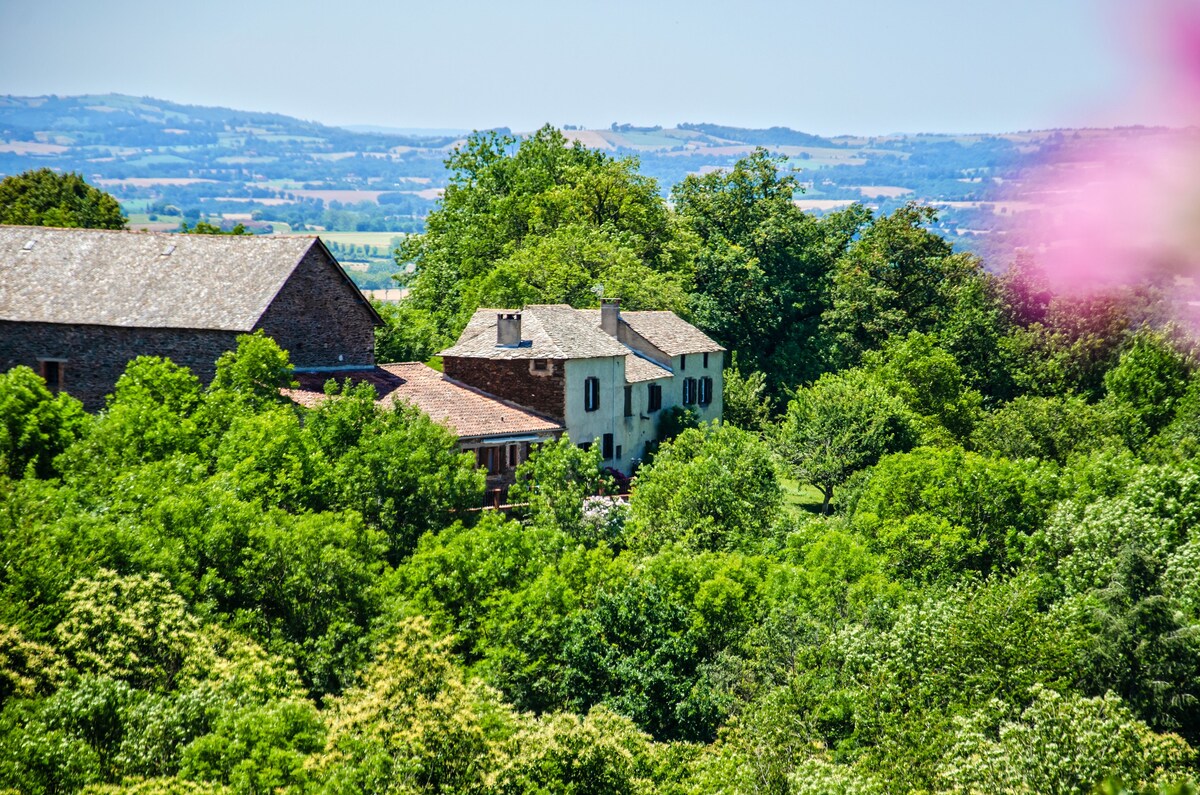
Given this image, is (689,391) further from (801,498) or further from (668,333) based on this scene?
(801,498)

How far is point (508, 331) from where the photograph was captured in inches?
2457

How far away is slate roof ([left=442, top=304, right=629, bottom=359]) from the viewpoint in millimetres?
61250

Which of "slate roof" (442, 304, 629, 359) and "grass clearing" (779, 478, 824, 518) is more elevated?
"slate roof" (442, 304, 629, 359)

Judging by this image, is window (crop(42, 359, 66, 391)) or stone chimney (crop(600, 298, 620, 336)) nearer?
window (crop(42, 359, 66, 391))

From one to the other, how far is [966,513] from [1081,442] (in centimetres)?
2253

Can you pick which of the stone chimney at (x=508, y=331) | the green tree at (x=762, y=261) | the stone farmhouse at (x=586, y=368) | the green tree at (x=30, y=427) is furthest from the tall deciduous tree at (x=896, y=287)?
the green tree at (x=30, y=427)

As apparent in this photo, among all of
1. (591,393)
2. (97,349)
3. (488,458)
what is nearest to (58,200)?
(97,349)

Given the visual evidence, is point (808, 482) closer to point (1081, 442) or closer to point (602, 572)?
point (1081, 442)

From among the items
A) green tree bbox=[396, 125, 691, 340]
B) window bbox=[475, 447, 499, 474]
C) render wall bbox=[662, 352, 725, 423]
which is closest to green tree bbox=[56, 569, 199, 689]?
window bbox=[475, 447, 499, 474]

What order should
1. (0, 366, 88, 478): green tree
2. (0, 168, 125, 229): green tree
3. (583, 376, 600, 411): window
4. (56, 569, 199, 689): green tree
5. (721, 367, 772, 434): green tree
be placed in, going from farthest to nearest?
1. (0, 168, 125, 229): green tree
2. (721, 367, 772, 434): green tree
3. (583, 376, 600, 411): window
4. (0, 366, 88, 478): green tree
5. (56, 569, 199, 689): green tree

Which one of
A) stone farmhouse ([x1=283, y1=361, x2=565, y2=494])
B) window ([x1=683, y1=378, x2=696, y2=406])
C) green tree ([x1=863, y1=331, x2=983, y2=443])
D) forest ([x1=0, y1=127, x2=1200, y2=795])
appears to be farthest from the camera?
green tree ([x1=863, y1=331, x2=983, y2=443])

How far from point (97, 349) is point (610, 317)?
25.9m

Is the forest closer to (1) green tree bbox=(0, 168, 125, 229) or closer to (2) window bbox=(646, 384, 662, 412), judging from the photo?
(2) window bbox=(646, 384, 662, 412)

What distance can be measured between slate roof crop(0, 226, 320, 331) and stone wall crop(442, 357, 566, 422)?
9.32 metres
